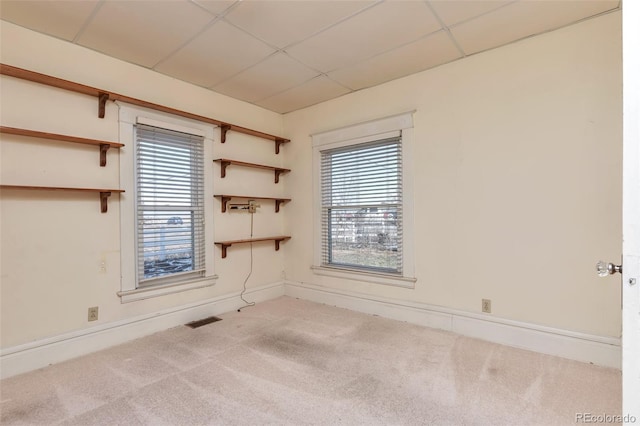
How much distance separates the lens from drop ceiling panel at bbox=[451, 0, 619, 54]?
83.4 inches

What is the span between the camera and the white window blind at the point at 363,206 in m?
3.34

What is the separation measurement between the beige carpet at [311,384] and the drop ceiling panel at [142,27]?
2638 millimetres

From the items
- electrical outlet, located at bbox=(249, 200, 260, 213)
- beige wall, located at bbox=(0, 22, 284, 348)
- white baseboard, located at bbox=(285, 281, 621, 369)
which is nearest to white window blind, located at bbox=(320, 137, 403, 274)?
white baseboard, located at bbox=(285, 281, 621, 369)

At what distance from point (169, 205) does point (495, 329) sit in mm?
3381

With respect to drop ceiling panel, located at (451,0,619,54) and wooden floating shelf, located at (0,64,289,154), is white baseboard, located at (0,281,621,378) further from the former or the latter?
drop ceiling panel, located at (451,0,619,54)

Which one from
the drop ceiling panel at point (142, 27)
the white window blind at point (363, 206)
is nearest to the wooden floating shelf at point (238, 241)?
the white window blind at point (363, 206)

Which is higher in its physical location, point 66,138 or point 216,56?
point 216,56

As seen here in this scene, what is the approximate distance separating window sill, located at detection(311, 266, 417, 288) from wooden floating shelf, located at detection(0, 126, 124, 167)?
2596mm

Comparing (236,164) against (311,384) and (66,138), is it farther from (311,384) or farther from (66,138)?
(311,384)

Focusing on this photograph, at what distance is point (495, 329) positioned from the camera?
8.68 ft

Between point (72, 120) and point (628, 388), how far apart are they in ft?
11.9

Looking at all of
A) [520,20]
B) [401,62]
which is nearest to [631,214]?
[520,20]

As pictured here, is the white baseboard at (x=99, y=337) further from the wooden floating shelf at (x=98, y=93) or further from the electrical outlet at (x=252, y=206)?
the wooden floating shelf at (x=98, y=93)

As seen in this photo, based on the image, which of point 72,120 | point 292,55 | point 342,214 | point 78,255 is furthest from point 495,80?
point 78,255
